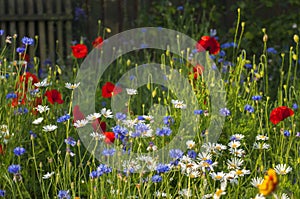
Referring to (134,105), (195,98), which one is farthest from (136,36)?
(195,98)

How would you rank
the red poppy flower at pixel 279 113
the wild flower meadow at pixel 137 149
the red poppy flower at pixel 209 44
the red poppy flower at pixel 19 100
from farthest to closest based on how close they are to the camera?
1. the red poppy flower at pixel 209 44
2. the red poppy flower at pixel 19 100
3. the red poppy flower at pixel 279 113
4. the wild flower meadow at pixel 137 149

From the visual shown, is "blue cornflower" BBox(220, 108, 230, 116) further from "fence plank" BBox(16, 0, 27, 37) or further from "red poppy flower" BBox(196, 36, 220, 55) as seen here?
"fence plank" BBox(16, 0, 27, 37)

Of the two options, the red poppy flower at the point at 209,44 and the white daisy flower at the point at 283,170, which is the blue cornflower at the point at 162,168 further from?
the red poppy flower at the point at 209,44

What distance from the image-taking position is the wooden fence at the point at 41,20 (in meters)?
6.25

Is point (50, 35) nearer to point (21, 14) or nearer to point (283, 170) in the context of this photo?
point (21, 14)

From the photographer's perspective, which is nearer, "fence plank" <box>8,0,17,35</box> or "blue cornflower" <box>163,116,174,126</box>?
"blue cornflower" <box>163,116,174,126</box>

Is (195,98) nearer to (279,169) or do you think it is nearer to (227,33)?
(279,169)

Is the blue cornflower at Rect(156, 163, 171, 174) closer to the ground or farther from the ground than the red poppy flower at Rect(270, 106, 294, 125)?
closer to the ground

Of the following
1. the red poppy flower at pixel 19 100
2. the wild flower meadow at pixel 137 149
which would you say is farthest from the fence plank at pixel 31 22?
the red poppy flower at pixel 19 100

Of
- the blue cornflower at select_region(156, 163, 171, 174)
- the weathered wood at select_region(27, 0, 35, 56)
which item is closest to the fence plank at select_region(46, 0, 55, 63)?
the weathered wood at select_region(27, 0, 35, 56)

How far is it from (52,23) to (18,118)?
131 inches

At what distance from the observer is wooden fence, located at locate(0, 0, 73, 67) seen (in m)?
6.25

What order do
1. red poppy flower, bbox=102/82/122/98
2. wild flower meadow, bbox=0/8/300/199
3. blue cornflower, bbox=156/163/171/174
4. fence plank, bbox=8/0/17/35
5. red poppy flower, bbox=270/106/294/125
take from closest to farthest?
blue cornflower, bbox=156/163/171/174 < wild flower meadow, bbox=0/8/300/199 < red poppy flower, bbox=270/106/294/125 < red poppy flower, bbox=102/82/122/98 < fence plank, bbox=8/0/17/35

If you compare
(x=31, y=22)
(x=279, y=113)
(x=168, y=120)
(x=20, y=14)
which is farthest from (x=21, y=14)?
(x=279, y=113)
